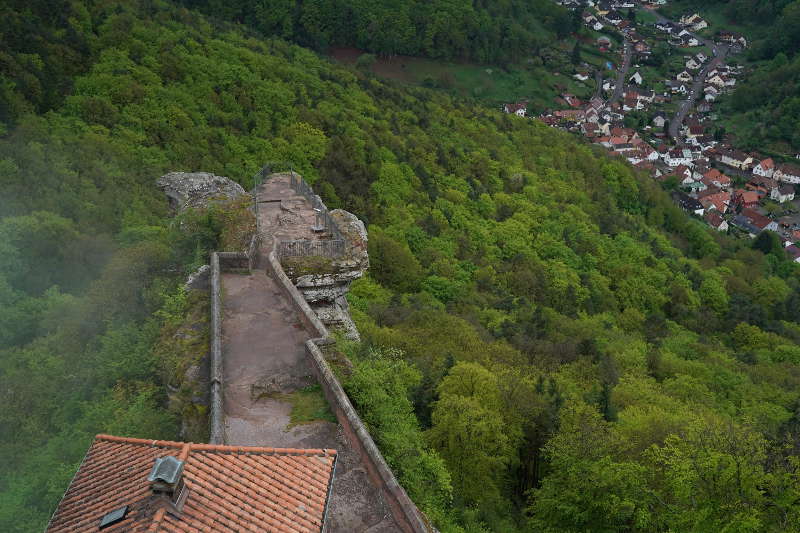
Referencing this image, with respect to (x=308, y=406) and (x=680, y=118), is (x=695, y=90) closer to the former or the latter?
(x=680, y=118)

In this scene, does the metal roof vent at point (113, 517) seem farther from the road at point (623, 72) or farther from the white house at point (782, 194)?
the road at point (623, 72)

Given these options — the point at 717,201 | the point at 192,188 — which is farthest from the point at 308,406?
the point at 717,201

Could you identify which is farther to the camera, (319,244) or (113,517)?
(319,244)

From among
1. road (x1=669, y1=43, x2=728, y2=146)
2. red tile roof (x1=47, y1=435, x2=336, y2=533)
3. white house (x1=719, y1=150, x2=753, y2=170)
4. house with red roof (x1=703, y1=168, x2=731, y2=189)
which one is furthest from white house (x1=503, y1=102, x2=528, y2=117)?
red tile roof (x1=47, y1=435, x2=336, y2=533)

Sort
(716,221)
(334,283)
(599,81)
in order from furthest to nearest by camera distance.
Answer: (599,81), (716,221), (334,283)

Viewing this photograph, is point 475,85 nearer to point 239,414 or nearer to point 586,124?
point 586,124

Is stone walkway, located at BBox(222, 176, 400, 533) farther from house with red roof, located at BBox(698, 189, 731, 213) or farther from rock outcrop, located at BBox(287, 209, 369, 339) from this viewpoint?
house with red roof, located at BBox(698, 189, 731, 213)
